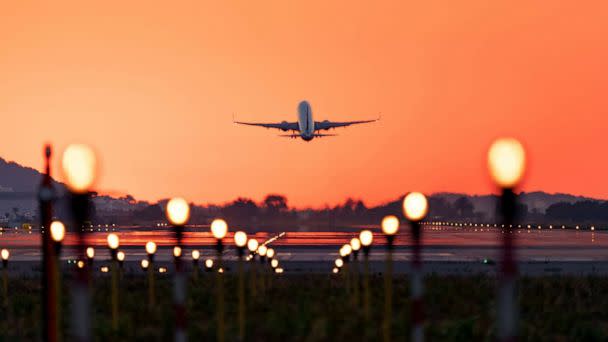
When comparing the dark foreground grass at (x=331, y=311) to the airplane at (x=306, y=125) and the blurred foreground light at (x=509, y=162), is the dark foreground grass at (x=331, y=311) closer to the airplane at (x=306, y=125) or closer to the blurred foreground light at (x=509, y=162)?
the blurred foreground light at (x=509, y=162)

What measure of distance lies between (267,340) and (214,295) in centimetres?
850

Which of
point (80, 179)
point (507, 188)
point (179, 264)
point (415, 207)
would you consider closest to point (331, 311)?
point (179, 264)

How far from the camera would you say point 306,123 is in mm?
99938

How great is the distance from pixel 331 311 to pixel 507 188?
15.3 m

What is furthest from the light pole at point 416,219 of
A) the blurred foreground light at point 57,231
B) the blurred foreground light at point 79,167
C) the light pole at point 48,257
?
the blurred foreground light at point 57,231

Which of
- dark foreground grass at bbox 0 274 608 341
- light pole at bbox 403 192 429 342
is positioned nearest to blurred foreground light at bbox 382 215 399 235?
dark foreground grass at bbox 0 274 608 341

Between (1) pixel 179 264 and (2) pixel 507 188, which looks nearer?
(2) pixel 507 188

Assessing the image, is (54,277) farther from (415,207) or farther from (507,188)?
(507,188)

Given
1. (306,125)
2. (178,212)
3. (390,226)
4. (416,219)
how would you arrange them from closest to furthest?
(416,219)
(178,212)
(390,226)
(306,125)

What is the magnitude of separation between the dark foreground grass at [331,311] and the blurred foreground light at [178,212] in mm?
5895

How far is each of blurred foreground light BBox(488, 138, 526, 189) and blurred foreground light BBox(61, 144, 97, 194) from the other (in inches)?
195

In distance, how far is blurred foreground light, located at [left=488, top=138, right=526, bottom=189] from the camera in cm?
950

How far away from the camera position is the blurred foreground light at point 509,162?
374 inches

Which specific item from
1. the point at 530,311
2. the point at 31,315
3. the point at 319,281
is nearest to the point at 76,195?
the point at 31,315
